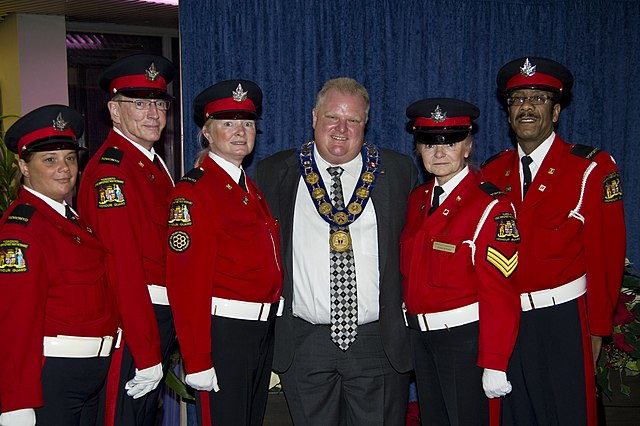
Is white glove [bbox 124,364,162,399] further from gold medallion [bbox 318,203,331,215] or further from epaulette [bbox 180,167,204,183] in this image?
gold medallion [bbox 318,203,331,215]

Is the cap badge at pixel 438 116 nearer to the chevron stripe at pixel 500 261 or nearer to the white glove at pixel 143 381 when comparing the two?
the chevron stripe at pixel 500 261

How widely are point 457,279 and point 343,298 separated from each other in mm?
557

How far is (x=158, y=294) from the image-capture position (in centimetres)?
272

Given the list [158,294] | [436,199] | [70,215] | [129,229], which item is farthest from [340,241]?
[70,215]

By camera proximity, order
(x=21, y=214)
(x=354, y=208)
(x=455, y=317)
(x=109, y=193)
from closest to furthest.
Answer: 1. (x=21, y=214)
2. (x=109, y=193)
3. (x=455, y=317)
4. (x=354, y=208)

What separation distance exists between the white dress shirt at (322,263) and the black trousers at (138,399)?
59cm

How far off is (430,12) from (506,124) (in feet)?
3.13

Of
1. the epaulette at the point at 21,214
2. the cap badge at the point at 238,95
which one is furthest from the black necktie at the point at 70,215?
the cap badge at the point at 238,95

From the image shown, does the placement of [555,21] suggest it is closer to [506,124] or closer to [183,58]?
[506,124]

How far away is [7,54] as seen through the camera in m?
7.50

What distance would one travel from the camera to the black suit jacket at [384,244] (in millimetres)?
2967

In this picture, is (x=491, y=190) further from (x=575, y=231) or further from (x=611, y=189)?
(x=611, y=189)

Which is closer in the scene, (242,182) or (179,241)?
(179,241)

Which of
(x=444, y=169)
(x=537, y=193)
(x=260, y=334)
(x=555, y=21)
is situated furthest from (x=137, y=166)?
(x=555, y=21)
